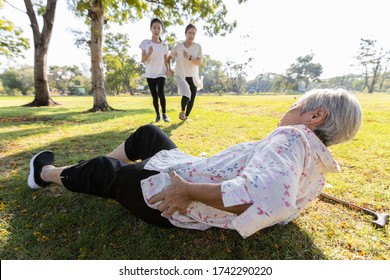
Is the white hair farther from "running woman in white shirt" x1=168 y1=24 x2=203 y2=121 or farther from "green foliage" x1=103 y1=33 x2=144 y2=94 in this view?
"green foliage" x1=103 y1=33 x2=144 y2=94

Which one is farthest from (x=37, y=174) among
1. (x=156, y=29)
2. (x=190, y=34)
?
(x=190, y=34)

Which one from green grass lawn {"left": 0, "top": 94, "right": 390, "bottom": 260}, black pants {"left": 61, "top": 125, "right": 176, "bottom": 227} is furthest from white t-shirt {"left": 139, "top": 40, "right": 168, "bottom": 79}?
black pants {"left": 61, "top": 125, "right": 176, "bottom": 227}

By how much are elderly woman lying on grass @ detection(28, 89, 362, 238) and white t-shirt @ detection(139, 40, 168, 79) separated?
411 cm

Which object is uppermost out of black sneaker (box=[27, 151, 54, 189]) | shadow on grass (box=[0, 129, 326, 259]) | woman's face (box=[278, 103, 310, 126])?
woman's face (box=[278, 103, 310, 126])

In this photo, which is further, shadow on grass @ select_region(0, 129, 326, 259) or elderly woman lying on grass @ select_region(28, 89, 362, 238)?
shadow on grass @ select_region(0, 129, 326, 259)

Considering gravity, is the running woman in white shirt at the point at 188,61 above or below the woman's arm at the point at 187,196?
above

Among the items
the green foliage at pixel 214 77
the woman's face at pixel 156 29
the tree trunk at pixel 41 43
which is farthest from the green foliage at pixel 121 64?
the woman's face at pixel 156 29

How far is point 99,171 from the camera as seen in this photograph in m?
1.53

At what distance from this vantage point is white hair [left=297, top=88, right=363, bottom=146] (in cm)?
117

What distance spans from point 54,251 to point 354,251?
6.46 ft

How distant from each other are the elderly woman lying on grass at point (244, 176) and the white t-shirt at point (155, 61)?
13.5 feet

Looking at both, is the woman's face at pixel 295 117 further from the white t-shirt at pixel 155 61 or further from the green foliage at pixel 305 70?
the green foliage at pixel 305 70

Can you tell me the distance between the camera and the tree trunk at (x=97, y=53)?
8072mm

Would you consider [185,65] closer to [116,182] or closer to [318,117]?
[116,182]
